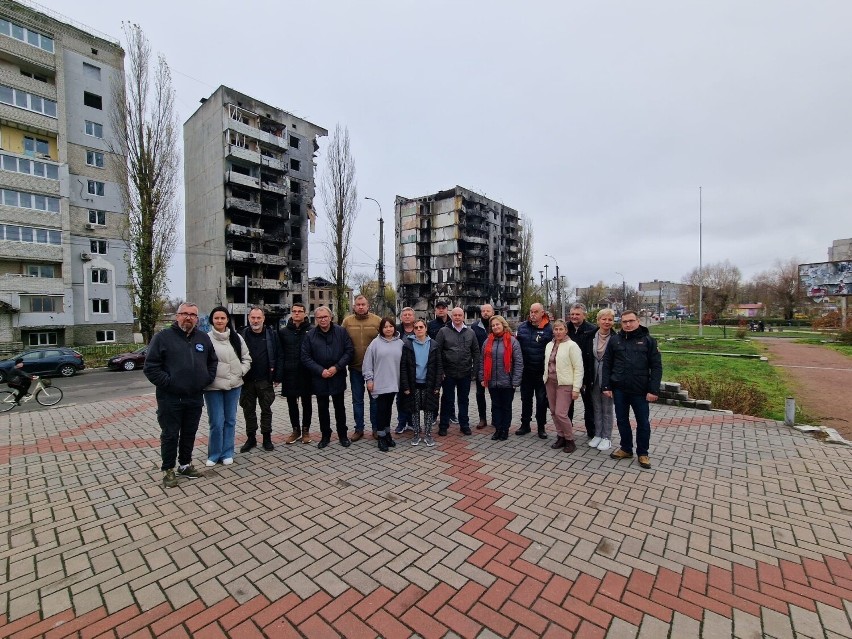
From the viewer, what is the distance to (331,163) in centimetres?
2873

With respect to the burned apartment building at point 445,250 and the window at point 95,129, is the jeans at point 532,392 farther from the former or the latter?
the burned apartment building at point 445,250

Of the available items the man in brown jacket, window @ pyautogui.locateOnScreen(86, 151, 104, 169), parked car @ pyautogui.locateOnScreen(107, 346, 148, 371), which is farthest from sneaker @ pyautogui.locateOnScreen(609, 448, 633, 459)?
window @ pyautogui.locateOnScreen(86, 151, 104, 169)

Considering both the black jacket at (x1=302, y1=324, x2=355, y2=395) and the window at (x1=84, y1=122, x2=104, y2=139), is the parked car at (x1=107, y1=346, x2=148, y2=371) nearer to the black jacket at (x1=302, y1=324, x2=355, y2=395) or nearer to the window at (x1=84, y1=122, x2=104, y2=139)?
the black jacket at (x1=302, y1=324, x2=355, y2=395)

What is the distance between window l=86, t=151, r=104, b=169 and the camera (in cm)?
2829

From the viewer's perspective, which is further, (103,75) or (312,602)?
(103,75)

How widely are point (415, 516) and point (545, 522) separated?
3.80ft

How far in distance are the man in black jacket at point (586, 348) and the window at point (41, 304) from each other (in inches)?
1351

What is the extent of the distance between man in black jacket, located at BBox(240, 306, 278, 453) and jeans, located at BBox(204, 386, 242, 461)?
0.27m

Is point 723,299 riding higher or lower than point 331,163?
lower

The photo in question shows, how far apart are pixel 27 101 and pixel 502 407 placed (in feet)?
125

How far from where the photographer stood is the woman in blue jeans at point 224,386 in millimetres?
4645

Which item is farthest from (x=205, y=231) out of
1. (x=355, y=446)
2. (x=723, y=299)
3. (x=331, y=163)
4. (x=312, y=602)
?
(x=723, y=299)

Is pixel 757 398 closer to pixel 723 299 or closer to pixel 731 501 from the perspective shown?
pixel 731 501

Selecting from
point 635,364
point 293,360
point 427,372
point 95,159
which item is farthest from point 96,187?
point 635,364
